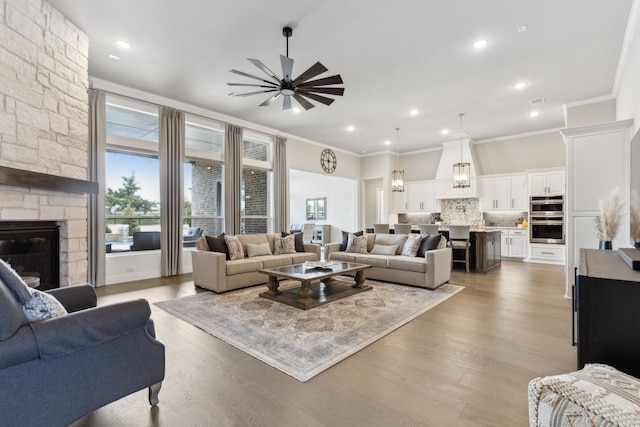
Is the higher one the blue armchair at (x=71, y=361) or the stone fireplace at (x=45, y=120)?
the stone fireplace at (x=45, y=120)

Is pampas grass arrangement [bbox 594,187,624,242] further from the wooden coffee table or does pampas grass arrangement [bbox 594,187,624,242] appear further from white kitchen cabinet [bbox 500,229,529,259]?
white kitchen cabinet [bbox 500,229,529,259]

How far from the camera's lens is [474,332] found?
311 centimetres

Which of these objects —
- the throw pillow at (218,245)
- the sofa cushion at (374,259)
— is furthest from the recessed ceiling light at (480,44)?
the throw pillow at (218,245)

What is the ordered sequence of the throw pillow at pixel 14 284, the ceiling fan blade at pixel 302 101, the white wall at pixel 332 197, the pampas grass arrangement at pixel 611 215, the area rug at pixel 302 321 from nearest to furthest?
the throw pillow at pixel 14 284, the area rug at pixel 302 321, the pampas grass arrangement at pixel 611 215, the ceiling fan blade at pixel 302 101, the white wall at pixel 332 197

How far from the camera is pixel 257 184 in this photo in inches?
309

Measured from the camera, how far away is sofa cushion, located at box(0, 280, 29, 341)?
1343 millimetres

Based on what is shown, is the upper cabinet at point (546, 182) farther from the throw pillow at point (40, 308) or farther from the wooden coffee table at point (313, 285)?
the throw pillow at point (40, 308)

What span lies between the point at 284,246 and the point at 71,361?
4443mm

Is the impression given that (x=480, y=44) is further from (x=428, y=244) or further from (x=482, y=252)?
(x=482, y=252)

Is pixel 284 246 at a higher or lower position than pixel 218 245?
lower

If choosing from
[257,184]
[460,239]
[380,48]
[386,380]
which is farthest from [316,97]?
[460,239]

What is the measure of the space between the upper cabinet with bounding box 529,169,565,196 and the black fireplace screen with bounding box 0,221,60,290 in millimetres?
9505

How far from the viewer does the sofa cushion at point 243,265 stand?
4.71m

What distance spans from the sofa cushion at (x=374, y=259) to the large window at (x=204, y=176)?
129 inches
